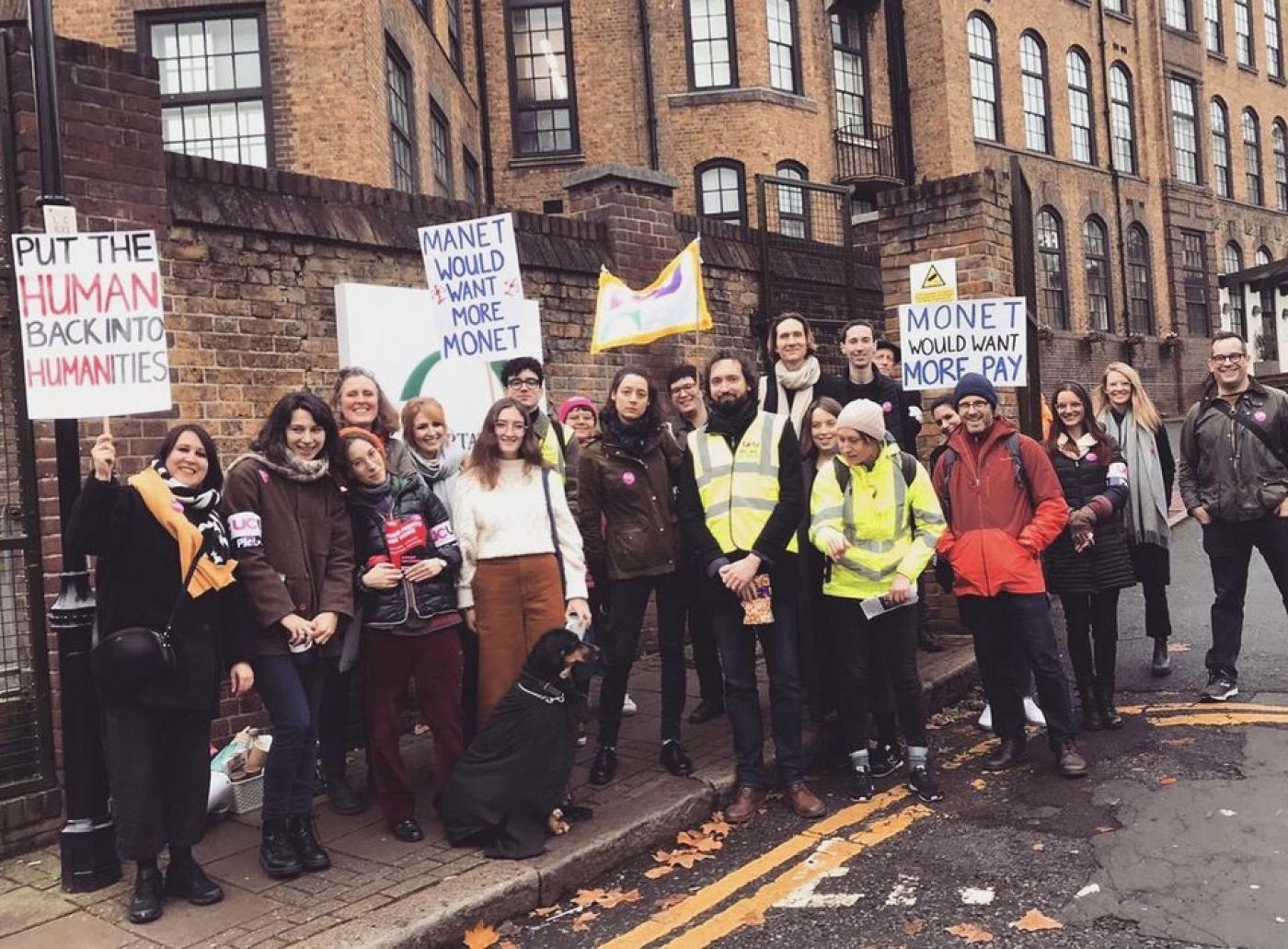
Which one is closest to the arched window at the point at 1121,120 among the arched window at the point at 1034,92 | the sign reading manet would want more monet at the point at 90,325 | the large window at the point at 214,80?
the arched window at the point at 1034,92

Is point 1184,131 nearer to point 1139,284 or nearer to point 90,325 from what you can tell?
point 1139,284

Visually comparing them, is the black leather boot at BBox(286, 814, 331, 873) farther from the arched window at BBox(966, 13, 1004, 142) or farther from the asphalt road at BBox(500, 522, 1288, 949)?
the arched window at BBox(966, 13, 1004, 142)

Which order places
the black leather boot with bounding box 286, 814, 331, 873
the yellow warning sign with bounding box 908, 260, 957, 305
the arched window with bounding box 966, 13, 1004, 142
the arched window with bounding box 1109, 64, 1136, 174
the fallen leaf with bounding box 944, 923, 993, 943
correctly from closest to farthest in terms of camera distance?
the fallen leaf with bounding box 944, 923, 993, 943 < the black leather boot with bounding box 286, 814, 331, 873 < the yellow warning sign with bounding box 908, 260, 957, 305 < the arched window with bounding box 966, 13, 1004, 142 < the arched window with bounding box 1109, 64, 1136, 174

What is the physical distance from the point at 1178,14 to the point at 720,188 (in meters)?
18.7

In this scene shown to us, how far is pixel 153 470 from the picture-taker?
4082 mm

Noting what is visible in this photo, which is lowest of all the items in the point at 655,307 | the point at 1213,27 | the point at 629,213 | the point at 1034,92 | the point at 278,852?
the point at 278,852

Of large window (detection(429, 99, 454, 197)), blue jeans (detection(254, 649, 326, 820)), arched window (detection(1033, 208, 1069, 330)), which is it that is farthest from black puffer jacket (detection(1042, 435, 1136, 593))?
arched window (detection(1033, 208, 1069, 330))

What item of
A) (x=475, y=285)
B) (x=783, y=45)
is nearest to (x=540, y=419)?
(x=475, y=285)

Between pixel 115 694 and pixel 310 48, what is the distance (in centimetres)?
1033

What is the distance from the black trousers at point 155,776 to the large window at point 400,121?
34.9ft

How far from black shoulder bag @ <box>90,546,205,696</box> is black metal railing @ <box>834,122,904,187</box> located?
21.0m

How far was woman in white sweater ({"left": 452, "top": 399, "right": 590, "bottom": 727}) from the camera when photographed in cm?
487

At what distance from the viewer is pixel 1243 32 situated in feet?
113

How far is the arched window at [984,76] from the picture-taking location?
25609 mm
